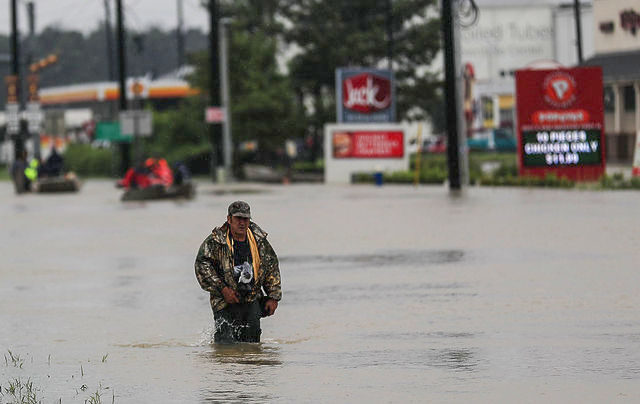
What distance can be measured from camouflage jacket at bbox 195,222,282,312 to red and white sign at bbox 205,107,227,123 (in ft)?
159

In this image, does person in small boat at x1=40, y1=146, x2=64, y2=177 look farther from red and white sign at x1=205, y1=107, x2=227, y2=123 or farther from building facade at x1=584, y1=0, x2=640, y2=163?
building facade at x1=584, y1=0, x2=640, y2=163

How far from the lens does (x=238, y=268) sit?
41.0 ft

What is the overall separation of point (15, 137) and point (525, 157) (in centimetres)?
3204

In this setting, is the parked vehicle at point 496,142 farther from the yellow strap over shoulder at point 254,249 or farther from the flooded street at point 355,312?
the yellow strap over shoulder at point 254,249

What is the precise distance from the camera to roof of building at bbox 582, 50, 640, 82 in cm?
5972

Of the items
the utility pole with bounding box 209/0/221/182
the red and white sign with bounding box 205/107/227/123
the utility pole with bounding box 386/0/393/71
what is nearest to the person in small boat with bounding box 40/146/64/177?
the red and white sign with bounding box 205/107/227/123

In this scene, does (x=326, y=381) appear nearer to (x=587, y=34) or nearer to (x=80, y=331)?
(x=80, y=331)

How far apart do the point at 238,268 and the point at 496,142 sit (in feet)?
266

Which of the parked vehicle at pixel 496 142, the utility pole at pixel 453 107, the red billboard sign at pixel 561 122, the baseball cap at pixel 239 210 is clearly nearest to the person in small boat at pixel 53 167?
the utility pole at pixel 453 107

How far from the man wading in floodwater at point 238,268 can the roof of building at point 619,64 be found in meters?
47.3

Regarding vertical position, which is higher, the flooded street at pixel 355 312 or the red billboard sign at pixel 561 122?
the red billboard sign at pixel 561 122

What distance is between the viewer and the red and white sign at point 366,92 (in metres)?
57.6

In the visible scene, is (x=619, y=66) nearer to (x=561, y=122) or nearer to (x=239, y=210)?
(x=561, y=122)

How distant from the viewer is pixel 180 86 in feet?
337
